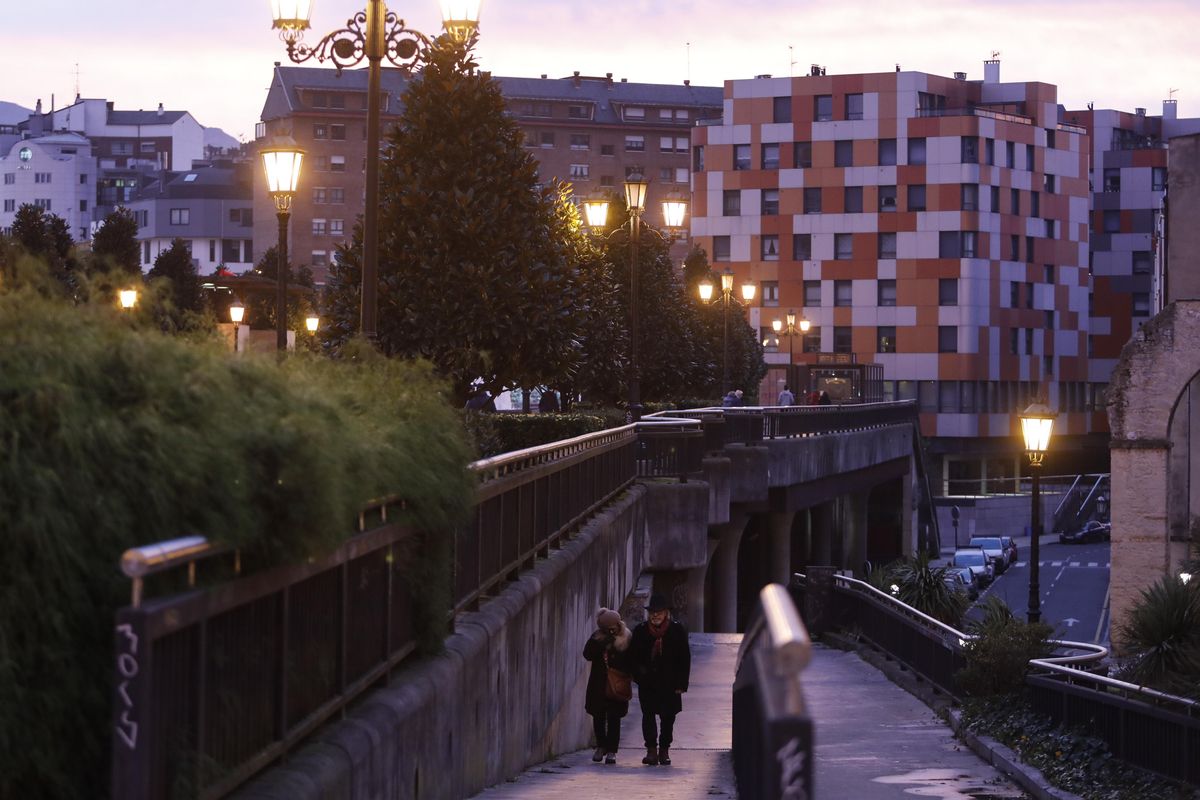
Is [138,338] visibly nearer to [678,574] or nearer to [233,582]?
[233,582]

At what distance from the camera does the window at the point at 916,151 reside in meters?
99.2

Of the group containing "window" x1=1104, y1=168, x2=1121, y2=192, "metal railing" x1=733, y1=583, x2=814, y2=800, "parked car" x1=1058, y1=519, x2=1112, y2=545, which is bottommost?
"parked car" x1=1058, y1=519, x2=1112, y2=545

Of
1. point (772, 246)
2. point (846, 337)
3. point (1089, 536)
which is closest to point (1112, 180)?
point (846, 337)

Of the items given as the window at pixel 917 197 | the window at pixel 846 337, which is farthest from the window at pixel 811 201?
the window at pixel 846 337

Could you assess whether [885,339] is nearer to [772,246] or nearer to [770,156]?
[772,246]

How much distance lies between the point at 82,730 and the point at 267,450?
3.62 ft

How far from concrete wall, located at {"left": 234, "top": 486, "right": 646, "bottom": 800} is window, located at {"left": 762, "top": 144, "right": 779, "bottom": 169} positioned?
8405cm

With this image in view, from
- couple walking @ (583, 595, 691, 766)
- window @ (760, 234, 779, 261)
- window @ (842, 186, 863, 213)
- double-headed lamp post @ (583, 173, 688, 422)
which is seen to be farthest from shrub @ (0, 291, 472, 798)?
window @ (760, 234, 779, 261)

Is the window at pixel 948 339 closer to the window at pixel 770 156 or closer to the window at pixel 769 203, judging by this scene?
the window at pixel 769 203

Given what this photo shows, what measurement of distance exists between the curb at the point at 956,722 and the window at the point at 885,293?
221 feet

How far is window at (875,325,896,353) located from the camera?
100375 mm

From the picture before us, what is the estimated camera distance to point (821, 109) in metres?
101

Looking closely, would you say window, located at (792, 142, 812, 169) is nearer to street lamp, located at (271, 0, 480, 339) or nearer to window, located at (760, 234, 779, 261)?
window, located at (760, 234, 779, 261)

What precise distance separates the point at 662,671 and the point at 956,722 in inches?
316
